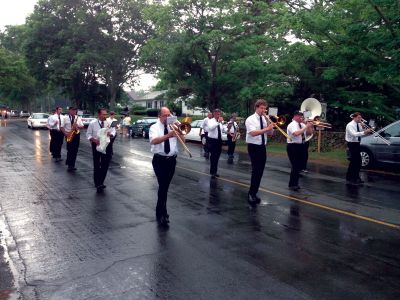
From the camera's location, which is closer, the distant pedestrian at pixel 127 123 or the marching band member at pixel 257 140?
the marching band member at pixel 257 140

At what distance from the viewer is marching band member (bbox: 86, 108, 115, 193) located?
10.2m

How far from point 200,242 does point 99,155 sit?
5081mm

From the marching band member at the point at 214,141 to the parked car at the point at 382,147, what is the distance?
5.08 meters

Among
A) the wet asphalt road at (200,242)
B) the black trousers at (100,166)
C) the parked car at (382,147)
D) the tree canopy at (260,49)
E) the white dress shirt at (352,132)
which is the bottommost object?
the wet asphalt road at (200,242)

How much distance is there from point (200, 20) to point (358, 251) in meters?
20.7

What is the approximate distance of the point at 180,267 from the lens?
204 inches

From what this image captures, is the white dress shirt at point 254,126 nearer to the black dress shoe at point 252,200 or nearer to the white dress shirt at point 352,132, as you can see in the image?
the black dress shoe at point 252,200

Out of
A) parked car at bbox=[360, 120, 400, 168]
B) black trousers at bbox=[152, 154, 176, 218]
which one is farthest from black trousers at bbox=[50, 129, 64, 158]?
parked car at bbox=[360, 120, 400, 168]

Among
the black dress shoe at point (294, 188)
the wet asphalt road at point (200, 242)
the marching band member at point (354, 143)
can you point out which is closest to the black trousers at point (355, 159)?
the marching band member at point (354, 143)

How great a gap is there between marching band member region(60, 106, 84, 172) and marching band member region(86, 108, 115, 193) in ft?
10.7

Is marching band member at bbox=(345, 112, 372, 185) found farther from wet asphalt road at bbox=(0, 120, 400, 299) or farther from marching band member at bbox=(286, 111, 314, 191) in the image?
marching band member at bbox=(286, 111, 314, 191)

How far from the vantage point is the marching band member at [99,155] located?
1018cm

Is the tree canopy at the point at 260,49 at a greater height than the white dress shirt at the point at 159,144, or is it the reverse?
the tree canopy at the point at 260,49

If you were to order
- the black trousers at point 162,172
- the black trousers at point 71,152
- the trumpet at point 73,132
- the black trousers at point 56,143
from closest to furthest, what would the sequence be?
the black trousers at point 162,172
the black trousers at point 71,152
the trumpet at point 73,132
the black trousers at point 56,143
